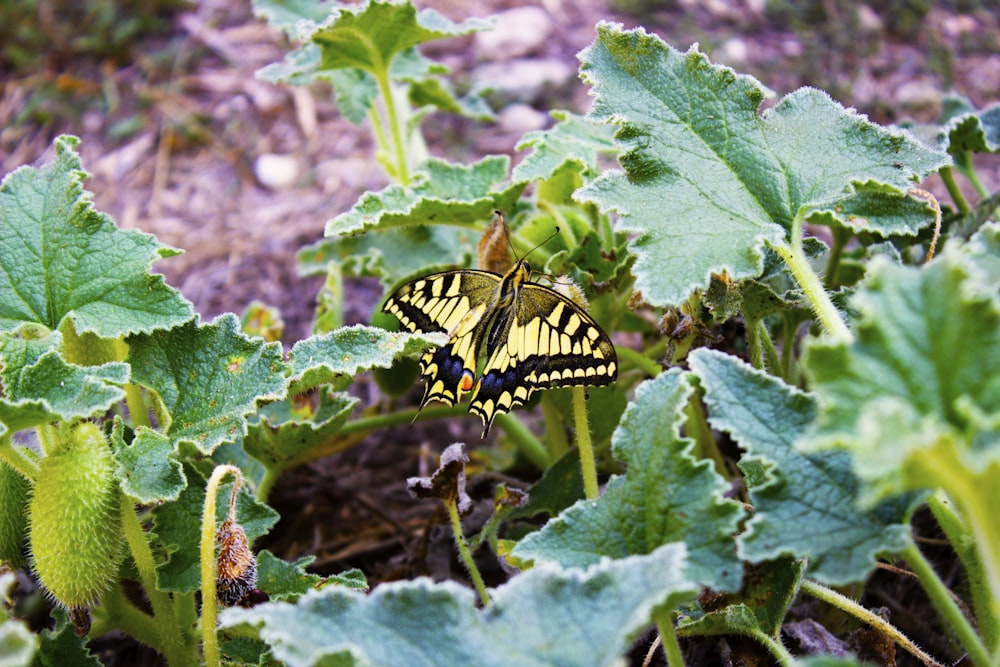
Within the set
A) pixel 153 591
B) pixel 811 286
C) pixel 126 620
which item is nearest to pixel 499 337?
pixel 811 286

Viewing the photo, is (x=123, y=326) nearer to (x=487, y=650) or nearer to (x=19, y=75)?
(x=487, y=650)

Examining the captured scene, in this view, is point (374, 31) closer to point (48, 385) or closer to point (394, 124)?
point (394, 124)

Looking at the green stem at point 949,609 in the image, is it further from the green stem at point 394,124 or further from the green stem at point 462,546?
the green stem at point 394,124

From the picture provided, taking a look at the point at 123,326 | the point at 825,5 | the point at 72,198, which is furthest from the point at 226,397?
the point at 825,5

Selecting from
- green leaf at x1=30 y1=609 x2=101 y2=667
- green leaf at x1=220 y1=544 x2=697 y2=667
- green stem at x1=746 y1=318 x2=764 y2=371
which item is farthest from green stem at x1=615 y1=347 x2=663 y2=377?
green leaf at x1=30 y1=609 x2=101 y2=667

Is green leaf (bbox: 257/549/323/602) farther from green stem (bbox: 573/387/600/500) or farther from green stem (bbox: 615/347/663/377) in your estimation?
green stem (bbox: 615/347/663/377)

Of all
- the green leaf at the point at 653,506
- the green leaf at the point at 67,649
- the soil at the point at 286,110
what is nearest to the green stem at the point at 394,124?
the soil at the point at 286,110
